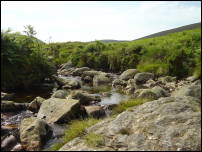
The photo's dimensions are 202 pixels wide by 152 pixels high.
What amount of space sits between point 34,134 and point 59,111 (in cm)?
397

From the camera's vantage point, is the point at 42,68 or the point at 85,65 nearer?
the point at 42,68

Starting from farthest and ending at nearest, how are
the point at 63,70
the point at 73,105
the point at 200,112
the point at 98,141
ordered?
the point at 63,70, the point at 73,105, the point at 200,112, the point at 98,141

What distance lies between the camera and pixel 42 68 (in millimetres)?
34094

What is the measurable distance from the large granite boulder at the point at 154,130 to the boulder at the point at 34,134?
3.02 metres

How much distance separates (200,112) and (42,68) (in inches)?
1021

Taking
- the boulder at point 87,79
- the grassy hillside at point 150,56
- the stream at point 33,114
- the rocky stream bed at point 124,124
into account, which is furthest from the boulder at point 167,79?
the boulder at point 87,79

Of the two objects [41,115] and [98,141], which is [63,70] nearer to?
[41,115]

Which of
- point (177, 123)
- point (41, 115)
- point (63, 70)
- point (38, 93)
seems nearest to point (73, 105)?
point (41, 115)

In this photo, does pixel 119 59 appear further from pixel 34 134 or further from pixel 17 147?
pixel 17 147

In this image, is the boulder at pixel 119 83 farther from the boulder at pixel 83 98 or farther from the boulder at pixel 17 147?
the boulder at pixel 17 147

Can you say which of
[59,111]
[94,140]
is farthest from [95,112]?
[94,140]

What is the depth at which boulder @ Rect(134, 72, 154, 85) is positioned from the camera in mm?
33531

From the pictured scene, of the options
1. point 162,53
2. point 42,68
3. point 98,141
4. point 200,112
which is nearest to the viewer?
point 98,141

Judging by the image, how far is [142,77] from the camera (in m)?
33.7
